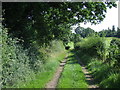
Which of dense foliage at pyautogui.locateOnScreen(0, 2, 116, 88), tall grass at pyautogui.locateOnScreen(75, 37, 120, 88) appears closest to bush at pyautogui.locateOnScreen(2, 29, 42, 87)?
dense foliage at pyautogui.locateOnScreen(0, 2, 116, 88)

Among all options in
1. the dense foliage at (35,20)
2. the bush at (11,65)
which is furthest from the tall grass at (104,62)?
the bush at (11,65)

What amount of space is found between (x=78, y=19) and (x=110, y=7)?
2.79 metres

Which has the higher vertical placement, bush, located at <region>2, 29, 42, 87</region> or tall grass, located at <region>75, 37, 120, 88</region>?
bush, located at <region>2, 29, 42, 87</region>

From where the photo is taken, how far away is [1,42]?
7.92 m

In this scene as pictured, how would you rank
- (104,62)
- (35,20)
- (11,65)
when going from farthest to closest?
(104,62) < (35,20) < (11,65)

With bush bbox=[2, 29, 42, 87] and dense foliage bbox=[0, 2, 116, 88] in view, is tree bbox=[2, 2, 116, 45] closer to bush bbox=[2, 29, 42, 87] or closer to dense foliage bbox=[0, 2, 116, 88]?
dense foliage bbox=[0, 2, 116, 88]

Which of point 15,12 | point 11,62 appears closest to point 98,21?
point 15,12

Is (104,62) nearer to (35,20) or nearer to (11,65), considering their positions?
(35,20)

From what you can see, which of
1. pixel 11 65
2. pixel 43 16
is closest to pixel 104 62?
pixel 43 16

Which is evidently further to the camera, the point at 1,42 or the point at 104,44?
the point at 104,44

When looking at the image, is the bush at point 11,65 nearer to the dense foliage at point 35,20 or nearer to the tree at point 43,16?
the dense foliage at point 35,20

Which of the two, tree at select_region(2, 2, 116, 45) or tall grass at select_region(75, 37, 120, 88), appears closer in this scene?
tall grass at select_region(75, 37, 120, 88)

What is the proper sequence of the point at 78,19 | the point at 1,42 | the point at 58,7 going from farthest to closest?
the point at 78,19
the point at 58,7
the point at 1,42

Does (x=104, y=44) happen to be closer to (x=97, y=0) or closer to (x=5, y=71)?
(x=97, y=0)
